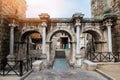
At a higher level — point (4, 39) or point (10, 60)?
point (4, 39)

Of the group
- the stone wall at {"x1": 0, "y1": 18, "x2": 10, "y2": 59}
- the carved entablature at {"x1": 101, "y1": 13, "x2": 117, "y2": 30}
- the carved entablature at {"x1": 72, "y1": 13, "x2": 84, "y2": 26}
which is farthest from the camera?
the carved entablature at {"x1": 72, "y1": 13, "x2": 84, "y2": 26}

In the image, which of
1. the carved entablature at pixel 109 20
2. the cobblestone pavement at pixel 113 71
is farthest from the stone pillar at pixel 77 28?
the cobblestone pavement at pixel 113 71

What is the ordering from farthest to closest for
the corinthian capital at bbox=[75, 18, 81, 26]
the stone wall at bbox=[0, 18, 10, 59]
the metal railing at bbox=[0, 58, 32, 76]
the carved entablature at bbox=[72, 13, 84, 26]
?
the corinthian capital at bbox=[75, 18, 81, 26]
the carved entablature at bbox=[72, 13, 84, 26]
the stone wall at bbox=[0, 18, 10, 59]
the metal railing at bbox=[0, 58, 32, 76]

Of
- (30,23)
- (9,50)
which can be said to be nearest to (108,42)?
(30,23)

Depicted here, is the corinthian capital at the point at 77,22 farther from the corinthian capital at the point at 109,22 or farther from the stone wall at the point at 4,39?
the stone wall at the point at 4,39

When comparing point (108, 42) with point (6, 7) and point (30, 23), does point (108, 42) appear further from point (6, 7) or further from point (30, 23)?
point (6, 7)

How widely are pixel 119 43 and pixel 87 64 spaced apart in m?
6.48

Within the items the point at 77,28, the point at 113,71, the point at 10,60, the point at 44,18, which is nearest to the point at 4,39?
the point at 10,60

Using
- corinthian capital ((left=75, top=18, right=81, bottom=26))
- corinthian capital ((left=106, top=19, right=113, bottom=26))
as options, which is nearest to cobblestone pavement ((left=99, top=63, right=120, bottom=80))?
corinthian capital ((left=106, top=19, right=113, bottom=26))

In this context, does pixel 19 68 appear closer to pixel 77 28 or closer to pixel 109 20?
pixel 77 28

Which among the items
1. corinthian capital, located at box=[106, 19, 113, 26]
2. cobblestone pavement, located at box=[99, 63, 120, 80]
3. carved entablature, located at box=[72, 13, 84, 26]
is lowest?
cobblestone pavement, located at box=[99, 63, 120, 80]

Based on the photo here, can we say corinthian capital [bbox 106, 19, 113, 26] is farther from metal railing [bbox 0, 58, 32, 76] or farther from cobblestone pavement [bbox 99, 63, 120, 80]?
metal railing [bbox 0, 58, 32, 76]

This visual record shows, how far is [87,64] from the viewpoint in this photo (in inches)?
520

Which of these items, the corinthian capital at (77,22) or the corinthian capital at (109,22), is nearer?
the corinthian capital at (109,22)
